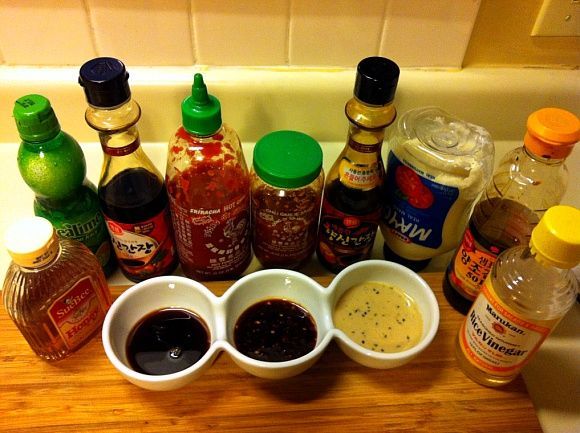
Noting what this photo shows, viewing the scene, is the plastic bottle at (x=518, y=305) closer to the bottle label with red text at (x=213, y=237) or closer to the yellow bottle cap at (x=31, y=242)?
the bottle label with red text at (x=213, y=237)

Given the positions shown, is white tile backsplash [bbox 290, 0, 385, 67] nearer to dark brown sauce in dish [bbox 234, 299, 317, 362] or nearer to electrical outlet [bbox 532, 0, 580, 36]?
electrical outlet [bbox 532, 0, 580, 36]

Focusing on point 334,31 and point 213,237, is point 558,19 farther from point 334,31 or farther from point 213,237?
point 213,237

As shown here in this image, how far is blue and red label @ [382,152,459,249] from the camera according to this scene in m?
0.61

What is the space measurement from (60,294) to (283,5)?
414mm

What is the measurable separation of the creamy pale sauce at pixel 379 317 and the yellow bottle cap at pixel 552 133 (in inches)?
8.9

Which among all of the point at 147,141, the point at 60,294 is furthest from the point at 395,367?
the point at 147,141

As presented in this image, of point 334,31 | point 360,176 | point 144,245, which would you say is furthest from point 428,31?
point 144,245

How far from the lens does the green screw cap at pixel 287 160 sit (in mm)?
589

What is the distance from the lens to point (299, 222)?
0.64 meters

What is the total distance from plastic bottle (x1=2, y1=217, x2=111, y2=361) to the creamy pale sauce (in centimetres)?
28

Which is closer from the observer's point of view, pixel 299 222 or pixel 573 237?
pixel 573 237

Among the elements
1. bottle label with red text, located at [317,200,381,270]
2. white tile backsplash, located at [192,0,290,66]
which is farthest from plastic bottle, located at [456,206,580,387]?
white tile backsplash, located at [192,0,290,66]

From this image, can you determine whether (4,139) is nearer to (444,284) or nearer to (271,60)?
(271,60)

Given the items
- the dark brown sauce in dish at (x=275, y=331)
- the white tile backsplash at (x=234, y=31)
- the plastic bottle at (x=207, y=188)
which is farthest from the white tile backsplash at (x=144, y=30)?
the dark brown sauce in dish at (x=275, y=331)
